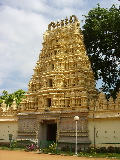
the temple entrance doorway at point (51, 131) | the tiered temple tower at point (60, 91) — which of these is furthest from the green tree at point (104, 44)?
the temple entrance doorway at point (51, 131)

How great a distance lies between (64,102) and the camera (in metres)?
26.6

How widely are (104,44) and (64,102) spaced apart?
12796mm

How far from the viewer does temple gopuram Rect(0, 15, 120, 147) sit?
78.6 ft

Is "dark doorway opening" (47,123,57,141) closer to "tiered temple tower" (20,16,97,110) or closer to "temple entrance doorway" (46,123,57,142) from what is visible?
"temple entrance doorway" (46,123,57,142)

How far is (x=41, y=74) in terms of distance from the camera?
98.3 ft

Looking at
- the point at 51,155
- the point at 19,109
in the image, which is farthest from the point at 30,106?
the point at 51,155

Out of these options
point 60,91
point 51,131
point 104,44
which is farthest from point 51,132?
point 104,44

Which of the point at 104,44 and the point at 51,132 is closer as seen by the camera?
the point at 51,132

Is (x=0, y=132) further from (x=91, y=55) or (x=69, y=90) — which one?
(x=91, y=55)

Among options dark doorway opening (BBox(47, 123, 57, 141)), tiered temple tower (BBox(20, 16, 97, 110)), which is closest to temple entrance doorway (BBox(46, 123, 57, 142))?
dark doorway opening (BBox(47, 123, 57, 141))

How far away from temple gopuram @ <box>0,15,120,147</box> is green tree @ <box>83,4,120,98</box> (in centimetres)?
453

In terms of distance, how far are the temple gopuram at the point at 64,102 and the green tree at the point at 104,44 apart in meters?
4.53

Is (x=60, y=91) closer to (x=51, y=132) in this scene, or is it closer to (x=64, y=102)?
(x=64, y=102)

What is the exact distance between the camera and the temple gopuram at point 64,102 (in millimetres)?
23969
